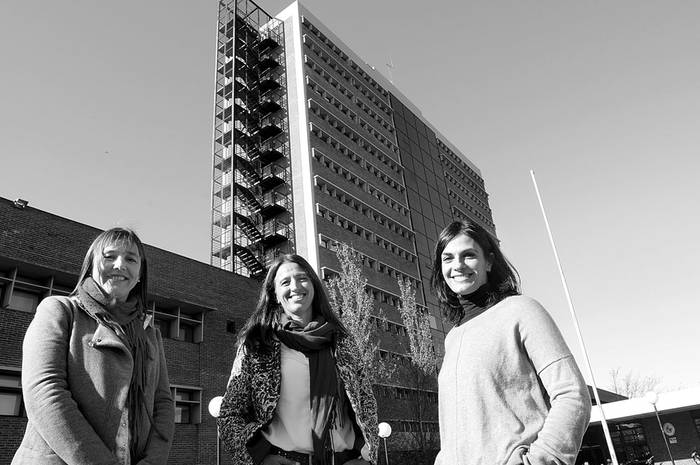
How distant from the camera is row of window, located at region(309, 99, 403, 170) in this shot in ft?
118

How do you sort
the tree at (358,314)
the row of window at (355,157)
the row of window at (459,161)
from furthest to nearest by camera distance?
the row of window at (459,161) < the row of window at (355,157) < the tree at (358,314)

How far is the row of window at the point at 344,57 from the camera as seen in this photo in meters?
39.8

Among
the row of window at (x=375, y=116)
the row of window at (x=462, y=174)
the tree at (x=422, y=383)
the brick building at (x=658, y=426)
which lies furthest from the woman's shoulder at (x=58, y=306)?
the row of window at (x=462, y=174)

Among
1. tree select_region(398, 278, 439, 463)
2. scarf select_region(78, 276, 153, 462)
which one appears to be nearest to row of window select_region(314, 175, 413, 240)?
tree select_region(398, 278, 439, 463)

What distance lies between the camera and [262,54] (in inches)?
1501

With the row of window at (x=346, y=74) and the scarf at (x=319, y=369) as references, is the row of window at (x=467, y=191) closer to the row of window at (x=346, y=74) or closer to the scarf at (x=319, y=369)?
the row of window at (x=346, y=74)

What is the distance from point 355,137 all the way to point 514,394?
126 ft

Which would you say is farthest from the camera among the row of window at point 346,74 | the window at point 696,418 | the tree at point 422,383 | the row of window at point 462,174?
the row of window at point 462,174

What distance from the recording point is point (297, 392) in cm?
270

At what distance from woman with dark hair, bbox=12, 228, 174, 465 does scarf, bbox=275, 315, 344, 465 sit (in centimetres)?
74

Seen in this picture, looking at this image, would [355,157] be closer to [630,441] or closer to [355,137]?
[355,137]

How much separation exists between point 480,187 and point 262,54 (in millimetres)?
35180

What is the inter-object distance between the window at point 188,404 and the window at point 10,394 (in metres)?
4.60

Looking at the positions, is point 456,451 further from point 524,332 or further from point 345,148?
point 345,148
